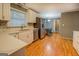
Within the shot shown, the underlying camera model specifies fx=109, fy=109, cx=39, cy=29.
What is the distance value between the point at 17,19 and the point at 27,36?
0.39 meters

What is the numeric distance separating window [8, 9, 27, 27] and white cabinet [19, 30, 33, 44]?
0.18 metres

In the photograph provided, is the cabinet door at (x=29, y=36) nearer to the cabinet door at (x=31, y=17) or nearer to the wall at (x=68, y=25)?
the cabinet door at (x=31, y=17)

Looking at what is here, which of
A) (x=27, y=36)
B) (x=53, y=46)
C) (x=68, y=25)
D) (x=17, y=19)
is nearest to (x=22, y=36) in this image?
(x=27, y=36)

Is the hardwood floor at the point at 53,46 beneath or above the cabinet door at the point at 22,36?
beneath

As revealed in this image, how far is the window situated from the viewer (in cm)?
179

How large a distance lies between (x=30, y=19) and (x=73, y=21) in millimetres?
766

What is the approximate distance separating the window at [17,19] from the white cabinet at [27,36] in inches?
7.3

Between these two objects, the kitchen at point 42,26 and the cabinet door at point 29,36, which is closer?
the kitchen at point 42,26

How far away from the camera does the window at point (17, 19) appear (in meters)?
1.79

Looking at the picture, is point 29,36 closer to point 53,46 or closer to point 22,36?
point 22,36

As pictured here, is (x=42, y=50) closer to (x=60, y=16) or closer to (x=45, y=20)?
(x=45, y=20)

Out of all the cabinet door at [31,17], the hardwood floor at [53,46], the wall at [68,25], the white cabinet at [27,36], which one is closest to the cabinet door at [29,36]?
the white cabinet at [27,36]

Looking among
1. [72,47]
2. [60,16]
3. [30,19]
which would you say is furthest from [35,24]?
[72,47]

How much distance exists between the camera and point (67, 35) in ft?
6.32
